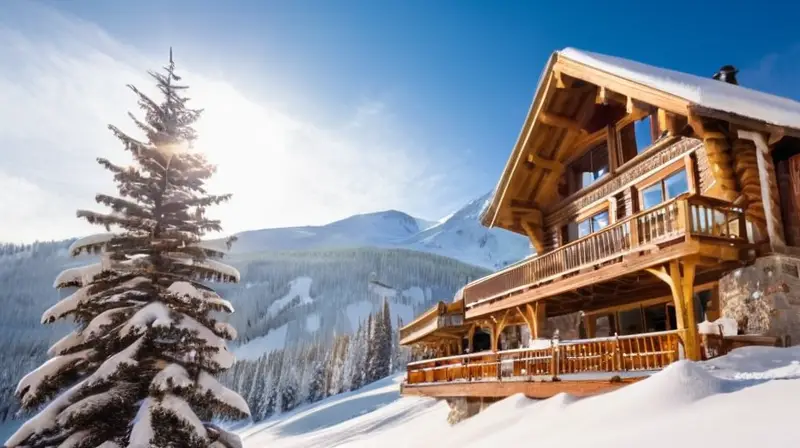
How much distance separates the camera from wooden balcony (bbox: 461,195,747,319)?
10906 millimetres

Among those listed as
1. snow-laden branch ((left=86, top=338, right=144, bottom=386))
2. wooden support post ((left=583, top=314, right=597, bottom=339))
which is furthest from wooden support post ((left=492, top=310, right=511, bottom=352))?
snow-laden branch ((left=86, top=338, right=144, bottom=386))

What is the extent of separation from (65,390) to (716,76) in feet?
70.8

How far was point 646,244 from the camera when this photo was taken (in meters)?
11.8

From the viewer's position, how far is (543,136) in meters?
19.2

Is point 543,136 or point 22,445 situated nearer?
point 22,445

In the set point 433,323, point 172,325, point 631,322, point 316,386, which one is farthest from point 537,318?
point 316,386

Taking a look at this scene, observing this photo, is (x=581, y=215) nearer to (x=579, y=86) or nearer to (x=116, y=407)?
(x=579, y=86)

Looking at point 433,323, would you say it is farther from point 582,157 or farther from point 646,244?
point 646,244

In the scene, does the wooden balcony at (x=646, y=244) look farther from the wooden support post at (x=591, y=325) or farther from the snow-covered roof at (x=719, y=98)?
the wooden support post at (x=591, y=325)

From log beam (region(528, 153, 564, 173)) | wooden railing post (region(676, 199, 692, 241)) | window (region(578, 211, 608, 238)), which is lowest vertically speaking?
wooden railing post (region(676, 199, 692, 241))

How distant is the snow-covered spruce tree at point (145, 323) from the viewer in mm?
10211

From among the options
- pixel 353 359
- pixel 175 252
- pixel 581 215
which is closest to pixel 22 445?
pixel 175 252

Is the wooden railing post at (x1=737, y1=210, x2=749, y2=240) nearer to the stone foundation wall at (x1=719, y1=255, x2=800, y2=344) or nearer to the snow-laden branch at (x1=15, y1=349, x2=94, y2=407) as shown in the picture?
the stone foundation wall at (x1=719, y1=255, x2=800, y2=344)

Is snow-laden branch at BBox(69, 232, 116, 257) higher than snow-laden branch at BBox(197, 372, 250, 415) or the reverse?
higher
